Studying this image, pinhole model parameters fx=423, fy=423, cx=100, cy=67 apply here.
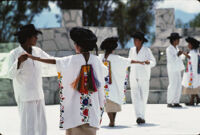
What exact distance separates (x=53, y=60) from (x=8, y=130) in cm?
361

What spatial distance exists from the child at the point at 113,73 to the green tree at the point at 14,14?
1793 centimetres

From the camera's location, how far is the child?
785 centimetres

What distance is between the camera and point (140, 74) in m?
8.62

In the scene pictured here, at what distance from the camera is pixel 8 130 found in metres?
8.00

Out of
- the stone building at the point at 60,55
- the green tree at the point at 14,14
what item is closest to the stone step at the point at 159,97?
the stone building at the point at 60,55

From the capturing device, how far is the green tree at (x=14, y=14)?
25.6 meters

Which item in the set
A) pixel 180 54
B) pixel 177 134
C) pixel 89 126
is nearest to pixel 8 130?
pixel 177 134

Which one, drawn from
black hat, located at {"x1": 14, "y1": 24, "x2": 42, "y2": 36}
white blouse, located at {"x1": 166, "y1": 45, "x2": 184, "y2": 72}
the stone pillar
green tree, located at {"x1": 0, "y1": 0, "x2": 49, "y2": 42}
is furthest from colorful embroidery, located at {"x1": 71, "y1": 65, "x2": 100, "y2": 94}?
green tree, located at {"x1": 0, "y1": 0, "x2": 49, "y2": 42}

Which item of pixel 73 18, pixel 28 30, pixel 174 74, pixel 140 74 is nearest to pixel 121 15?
pixel 73 18

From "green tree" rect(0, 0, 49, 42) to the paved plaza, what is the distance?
14.6 meters

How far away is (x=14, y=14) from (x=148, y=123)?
19.8 meters

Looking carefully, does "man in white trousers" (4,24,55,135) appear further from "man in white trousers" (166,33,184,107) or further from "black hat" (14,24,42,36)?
"man in white trousers" (166,33,184,107)

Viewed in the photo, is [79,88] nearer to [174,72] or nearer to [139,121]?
[139,121]

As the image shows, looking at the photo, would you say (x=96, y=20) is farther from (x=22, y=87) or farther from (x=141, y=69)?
(x=22, y=87)
